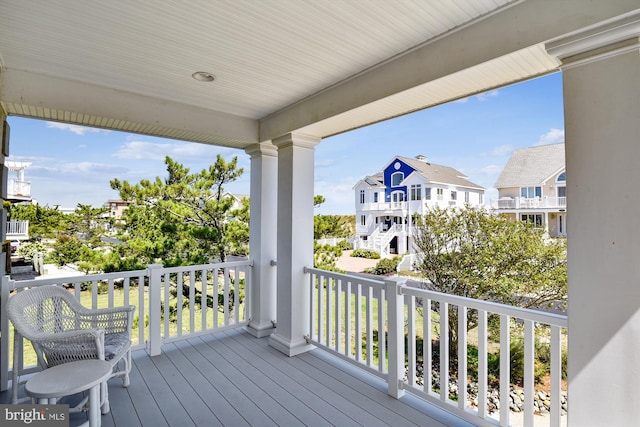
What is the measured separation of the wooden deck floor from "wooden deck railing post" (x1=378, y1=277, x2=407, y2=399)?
0.39 feet

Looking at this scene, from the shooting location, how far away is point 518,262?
→ 14.6 ft

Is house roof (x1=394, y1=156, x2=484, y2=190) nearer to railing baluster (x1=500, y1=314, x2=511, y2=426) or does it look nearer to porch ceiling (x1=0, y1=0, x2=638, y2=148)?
porch ceiling (x1=0, y1=0, x2=638, y2=148)

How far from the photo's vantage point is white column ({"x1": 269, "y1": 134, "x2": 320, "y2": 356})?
11.3 feet

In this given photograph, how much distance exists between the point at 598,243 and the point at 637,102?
0.64 metres

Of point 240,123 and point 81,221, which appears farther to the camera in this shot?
point 81,221

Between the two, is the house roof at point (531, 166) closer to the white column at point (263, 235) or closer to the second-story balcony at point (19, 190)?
the white column at point (263, 235)

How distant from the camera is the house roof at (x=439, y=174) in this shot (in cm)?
468

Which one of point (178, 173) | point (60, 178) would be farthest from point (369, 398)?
point (60, 178)

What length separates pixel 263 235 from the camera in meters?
3.98

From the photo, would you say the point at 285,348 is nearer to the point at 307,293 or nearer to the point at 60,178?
the point at 307,293

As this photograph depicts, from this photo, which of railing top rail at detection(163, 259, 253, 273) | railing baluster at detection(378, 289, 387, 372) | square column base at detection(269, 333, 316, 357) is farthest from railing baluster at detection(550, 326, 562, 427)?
railing top rail at detection(163, 259, 253, 273)

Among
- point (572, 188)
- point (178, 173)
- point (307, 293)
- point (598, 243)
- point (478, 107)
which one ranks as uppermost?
point (478, 107)

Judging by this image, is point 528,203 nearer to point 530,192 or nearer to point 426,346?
point 530,192

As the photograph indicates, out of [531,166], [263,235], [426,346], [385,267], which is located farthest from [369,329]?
[531,166]
